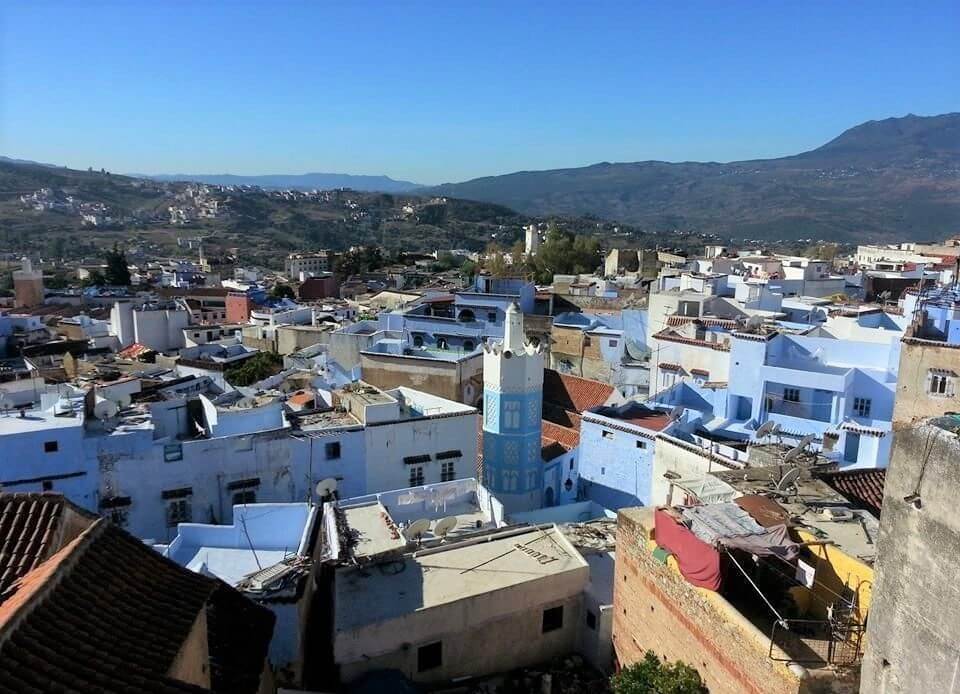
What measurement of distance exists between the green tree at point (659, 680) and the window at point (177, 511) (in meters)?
10.4

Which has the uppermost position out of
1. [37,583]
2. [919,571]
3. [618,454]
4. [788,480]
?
[919,571]

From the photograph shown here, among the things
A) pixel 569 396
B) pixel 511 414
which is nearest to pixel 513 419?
pixel 511 414

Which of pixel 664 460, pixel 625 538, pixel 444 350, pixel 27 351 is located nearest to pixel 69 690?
pixel 625 538

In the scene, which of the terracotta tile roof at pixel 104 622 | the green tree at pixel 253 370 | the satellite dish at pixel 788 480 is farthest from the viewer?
the green tree at pixel 253 370

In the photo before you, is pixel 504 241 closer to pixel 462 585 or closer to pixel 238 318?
pixel 238 318

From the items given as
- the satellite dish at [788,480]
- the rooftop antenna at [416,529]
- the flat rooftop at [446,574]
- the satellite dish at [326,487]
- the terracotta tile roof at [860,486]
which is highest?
the satellite dish at [788,480]

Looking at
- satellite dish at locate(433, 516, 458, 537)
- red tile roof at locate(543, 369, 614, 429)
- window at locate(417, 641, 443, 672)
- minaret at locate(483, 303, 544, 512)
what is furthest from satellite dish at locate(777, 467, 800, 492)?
red tile roof at locate(543, 369, 614, 429)

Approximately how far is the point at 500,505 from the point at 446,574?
3.46 meters

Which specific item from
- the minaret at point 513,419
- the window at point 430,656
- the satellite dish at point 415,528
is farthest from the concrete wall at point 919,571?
the minaret at point 513,419

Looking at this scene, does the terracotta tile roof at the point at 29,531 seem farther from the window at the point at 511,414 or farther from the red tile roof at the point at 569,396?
the red tile roof at the point at 569,396

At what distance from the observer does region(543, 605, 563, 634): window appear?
38.4ft

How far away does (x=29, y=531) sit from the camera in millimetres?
6570

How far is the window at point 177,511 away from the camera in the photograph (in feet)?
50.1

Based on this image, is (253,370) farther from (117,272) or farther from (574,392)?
(117,272)
